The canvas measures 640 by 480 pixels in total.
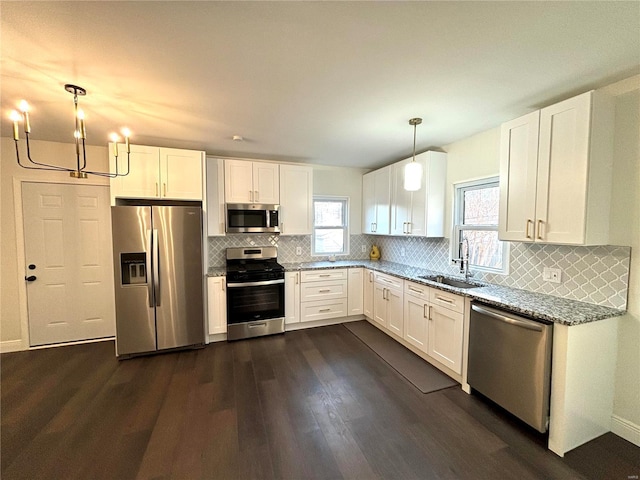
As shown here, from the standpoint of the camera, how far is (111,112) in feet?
7.64

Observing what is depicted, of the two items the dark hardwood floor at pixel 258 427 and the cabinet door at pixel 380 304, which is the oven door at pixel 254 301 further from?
the cabinet door at pixel 380 304

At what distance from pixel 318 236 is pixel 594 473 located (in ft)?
12.2

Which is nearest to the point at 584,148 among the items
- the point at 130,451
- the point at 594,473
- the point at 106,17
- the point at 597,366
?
the point at 597,366

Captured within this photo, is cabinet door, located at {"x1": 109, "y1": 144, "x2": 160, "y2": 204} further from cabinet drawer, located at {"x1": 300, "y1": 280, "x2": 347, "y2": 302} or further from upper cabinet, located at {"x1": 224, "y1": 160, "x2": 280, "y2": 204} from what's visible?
cabinet drawer, located at {"x1": 300, "y1": 280, "x2": 347, "y2": 302}

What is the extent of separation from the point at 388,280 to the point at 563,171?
6.97 feet

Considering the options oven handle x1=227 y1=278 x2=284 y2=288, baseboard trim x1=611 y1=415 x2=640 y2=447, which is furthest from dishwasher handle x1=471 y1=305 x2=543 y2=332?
oven handle x1=227 y1=278 x2=284 y2=288

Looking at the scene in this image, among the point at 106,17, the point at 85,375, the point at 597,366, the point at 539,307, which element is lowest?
the point at 85,375

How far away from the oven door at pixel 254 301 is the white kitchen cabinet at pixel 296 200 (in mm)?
856

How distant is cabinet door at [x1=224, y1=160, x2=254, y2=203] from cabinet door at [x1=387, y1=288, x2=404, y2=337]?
2382 millimetres

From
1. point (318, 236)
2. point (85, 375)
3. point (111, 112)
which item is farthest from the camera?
point (318, 236)

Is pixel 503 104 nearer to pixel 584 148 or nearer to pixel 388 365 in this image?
pixel 584 148

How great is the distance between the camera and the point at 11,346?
10.1 ft

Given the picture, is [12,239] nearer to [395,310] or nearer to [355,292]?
[355,292]

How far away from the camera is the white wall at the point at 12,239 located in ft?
9.93
